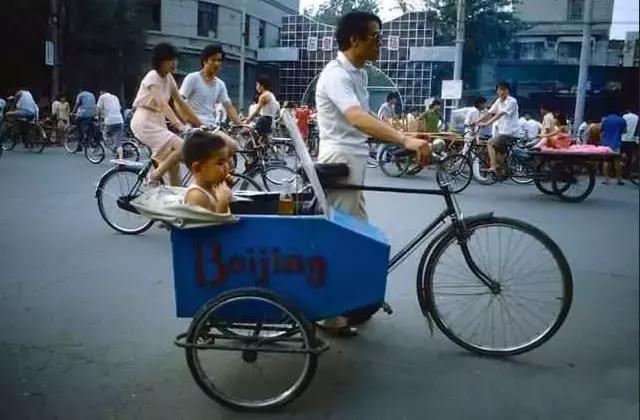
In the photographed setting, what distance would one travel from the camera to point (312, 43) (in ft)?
8.98

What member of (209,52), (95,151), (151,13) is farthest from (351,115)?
(95,151)

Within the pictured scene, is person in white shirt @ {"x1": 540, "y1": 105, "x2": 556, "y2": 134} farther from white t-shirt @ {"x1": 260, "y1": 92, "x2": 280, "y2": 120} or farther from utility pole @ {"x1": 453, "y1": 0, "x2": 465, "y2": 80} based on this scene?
white t-shirt @ {"x1": 260, "y1": 92, "x2": 280, "y2": 120}

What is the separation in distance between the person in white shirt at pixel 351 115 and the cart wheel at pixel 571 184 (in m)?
4.93

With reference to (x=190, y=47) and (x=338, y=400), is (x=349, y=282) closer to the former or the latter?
A: (x=338, y=400)

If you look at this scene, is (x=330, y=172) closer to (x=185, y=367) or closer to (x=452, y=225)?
(x=452, y=225)

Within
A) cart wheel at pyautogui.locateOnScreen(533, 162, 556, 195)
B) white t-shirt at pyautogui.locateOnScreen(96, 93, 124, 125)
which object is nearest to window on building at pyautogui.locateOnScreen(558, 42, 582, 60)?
cart wheel at pyautogui.locateOnScreen(533, 162, 556, 195)

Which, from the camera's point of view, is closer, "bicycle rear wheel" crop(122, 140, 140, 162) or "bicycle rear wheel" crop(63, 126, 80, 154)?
"bicycle rear wheel" crop(122, 140, 140, 162)

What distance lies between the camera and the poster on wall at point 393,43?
9.07 ft

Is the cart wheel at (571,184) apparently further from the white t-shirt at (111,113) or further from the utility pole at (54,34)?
the utility pole at (54,34)

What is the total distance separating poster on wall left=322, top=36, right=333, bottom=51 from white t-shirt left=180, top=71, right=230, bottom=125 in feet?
7.52

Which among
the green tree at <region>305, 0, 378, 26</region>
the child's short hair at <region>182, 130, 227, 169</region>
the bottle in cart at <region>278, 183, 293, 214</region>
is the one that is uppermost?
the green tree at <region>305, 0, 378, 26</region>

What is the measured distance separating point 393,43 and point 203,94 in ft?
8.64

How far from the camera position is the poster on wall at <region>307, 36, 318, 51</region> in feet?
8.83

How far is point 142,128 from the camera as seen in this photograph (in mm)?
4926
